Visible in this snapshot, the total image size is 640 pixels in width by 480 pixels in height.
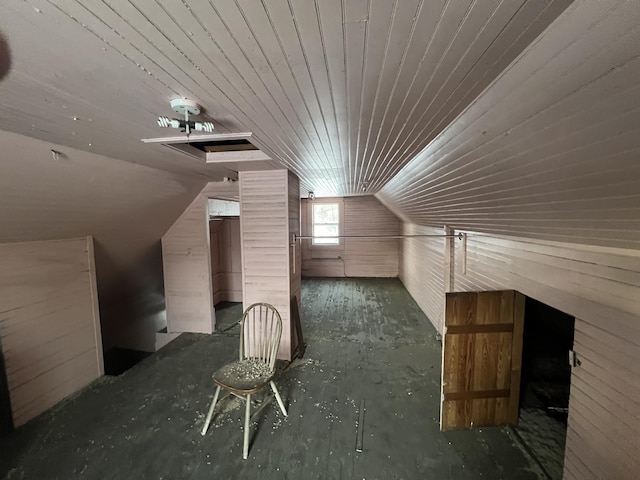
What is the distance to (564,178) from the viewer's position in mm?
1148

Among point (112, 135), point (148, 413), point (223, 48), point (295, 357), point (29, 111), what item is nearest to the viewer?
point (223, 48)

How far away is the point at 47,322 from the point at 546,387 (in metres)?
5.12

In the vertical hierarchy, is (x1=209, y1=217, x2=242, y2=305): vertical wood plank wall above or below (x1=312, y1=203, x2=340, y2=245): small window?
below

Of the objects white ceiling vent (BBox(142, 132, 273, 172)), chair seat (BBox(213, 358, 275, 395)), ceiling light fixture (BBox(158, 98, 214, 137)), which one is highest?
white ceiling vent (BBox(142, 132, 273, 172))

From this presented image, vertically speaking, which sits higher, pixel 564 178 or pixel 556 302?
pixel 564 178

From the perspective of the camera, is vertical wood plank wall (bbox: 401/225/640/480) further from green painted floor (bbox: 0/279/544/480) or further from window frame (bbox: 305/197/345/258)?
window frame (bbox: 305/197/345/258)

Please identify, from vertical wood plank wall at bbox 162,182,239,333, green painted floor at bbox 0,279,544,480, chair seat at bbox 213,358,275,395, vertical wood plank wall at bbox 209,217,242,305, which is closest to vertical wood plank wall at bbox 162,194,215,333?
vertical wood plank wall at bbox 162,182,239,333

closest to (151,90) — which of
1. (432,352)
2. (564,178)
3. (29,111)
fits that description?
(29,111)

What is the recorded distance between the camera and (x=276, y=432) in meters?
2.22

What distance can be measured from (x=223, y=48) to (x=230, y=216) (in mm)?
4390

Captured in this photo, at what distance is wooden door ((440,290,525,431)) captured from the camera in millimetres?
2217

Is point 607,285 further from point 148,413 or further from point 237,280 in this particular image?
point 237,280

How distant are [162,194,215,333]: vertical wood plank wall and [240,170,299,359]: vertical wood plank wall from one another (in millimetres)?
996

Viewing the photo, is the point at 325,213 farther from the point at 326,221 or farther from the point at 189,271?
the point at 189,271
